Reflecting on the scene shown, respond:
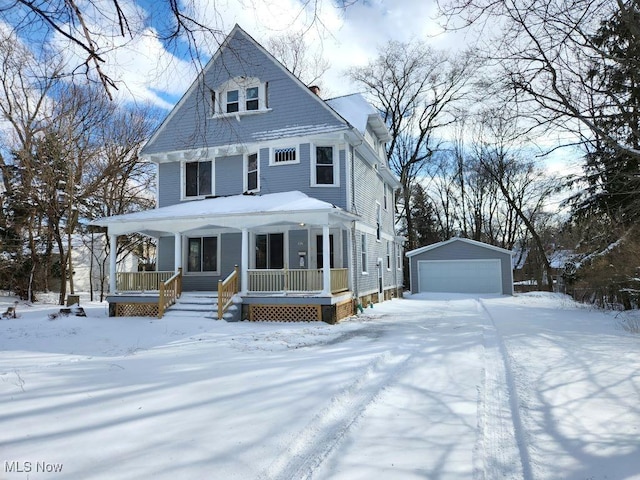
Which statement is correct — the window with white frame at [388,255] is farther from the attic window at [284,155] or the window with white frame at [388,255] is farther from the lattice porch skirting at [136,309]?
the lattice porch skirting at [136,309]

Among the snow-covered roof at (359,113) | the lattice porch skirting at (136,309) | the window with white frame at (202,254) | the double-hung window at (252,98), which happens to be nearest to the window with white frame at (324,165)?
the snow-covered roof at (359,113)

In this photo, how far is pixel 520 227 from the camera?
40344 mm

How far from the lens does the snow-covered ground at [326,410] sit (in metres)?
3.17

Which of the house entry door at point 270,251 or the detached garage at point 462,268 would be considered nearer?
the house entry door at point 270,251

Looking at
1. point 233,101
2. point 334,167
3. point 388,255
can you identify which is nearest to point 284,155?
point 334,167

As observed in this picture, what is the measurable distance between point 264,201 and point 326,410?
9.83 m

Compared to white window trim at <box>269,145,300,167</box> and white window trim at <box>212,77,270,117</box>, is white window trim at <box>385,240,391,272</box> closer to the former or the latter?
white window trim at <box>269,145,300,167</box>

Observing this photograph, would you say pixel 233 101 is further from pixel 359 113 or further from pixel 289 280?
pixel 289 280

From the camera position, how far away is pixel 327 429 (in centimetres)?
390

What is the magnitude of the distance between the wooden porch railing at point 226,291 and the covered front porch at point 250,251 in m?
0.03

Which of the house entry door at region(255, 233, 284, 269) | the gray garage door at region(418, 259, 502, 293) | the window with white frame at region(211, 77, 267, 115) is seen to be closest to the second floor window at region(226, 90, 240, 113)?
the window with white frame at region(211, 77, 267, 115)

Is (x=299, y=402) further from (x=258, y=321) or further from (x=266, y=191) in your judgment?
(x=266, y=191)

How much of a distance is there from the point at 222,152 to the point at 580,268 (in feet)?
45.2

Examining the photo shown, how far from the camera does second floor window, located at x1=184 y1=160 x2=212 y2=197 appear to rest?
52.4ft
